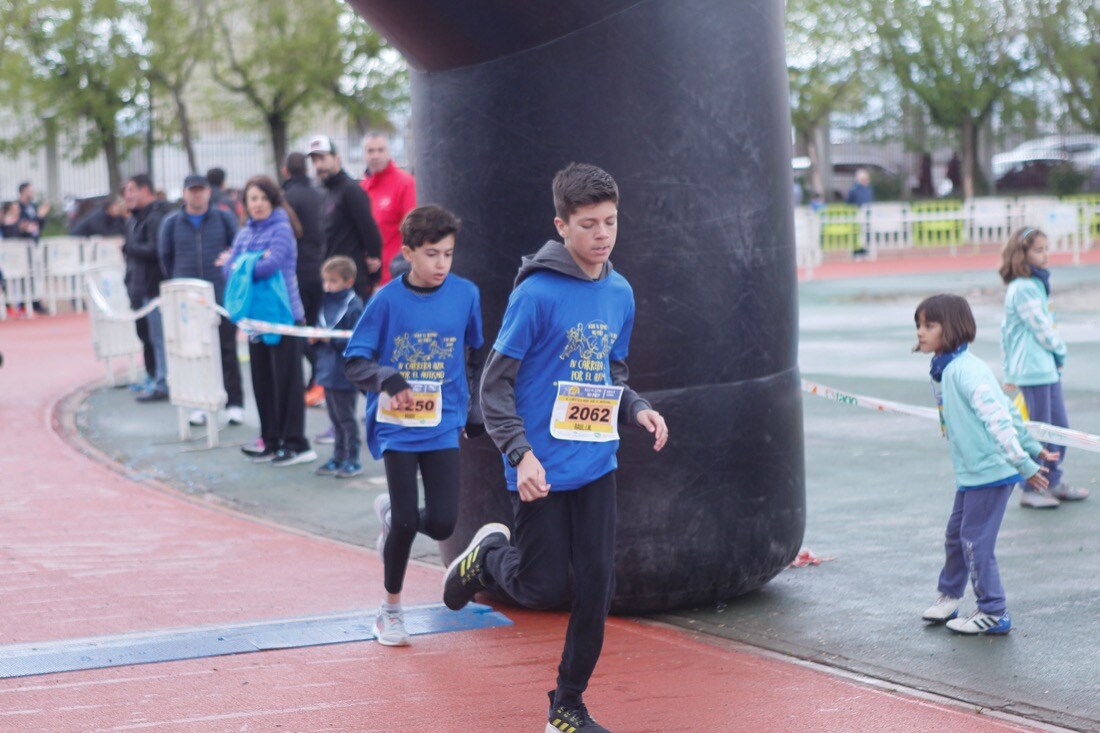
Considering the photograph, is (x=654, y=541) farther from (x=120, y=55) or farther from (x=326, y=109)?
(x=326, y=109)

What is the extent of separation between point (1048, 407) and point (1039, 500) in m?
0.54

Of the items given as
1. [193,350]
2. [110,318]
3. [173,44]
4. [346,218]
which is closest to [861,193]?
[173,44]

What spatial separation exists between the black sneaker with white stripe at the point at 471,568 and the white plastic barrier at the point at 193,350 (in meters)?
5.75

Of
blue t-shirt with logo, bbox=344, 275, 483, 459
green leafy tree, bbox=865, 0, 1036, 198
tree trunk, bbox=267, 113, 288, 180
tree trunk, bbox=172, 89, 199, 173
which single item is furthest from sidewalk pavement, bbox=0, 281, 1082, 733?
green leafy tree, bbox=865, 0, 1036, 198

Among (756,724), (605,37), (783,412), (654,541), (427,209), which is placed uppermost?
(605,37)

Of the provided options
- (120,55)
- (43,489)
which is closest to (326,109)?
(120,55)

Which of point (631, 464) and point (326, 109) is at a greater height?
point (326, 109)

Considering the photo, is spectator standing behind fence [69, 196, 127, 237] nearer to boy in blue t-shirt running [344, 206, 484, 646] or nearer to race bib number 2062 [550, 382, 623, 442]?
boy in blue t-shirt running [344, 206, 484, 646]

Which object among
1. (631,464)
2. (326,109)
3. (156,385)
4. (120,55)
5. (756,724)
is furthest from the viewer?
(326,109)

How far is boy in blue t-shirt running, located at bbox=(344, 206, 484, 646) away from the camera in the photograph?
6027 millimetres

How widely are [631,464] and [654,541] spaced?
0.34m

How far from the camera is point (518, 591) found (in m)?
5.17

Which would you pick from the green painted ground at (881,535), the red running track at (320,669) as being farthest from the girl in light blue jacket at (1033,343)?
the red running track at (320,669)

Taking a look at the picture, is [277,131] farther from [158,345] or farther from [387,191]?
[387,191]
